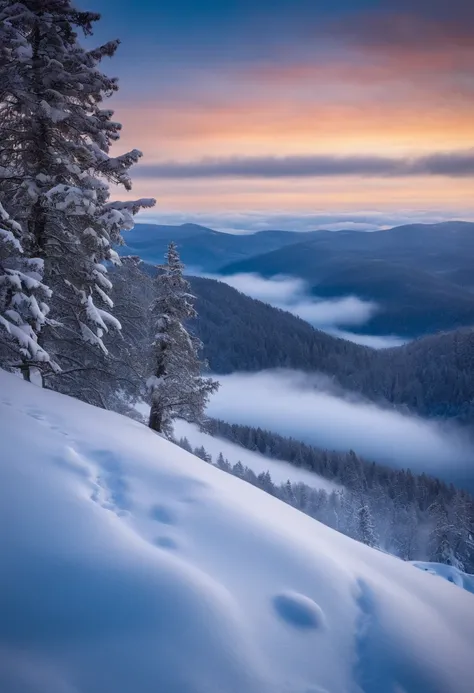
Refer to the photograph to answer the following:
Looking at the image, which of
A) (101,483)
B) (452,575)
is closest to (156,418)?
(101,483)

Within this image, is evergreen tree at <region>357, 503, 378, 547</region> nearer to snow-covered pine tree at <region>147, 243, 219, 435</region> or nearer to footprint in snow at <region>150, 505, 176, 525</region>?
snow-covered pine tree at <region>147, 243, 219, 435</region>

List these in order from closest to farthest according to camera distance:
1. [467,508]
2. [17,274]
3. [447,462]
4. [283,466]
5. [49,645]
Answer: [49,645]
[17,274]
[467,508]
[283,466]
[447,462]

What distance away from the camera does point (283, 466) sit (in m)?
99.7

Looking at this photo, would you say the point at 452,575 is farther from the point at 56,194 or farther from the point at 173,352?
the point at 56,194

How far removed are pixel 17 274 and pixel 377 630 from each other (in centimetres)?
776

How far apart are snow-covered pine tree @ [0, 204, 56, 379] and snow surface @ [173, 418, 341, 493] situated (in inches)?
3181

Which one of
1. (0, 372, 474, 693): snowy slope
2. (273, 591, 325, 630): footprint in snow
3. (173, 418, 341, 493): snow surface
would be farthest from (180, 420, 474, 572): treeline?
(273, 591, 325, 630): footprint in snow

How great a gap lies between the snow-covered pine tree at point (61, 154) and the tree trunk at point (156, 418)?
17.3 feet

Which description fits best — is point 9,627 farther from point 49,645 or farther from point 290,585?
point 290,585

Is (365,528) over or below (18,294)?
below

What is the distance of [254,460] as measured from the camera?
9700 centimetres

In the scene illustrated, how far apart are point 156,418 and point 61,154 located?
30.2ft

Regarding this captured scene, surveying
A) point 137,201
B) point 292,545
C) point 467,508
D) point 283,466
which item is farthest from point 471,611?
point 283,466

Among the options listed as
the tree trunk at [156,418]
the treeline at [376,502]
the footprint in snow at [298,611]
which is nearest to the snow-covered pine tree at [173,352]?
the tree trunk at [156,418]
